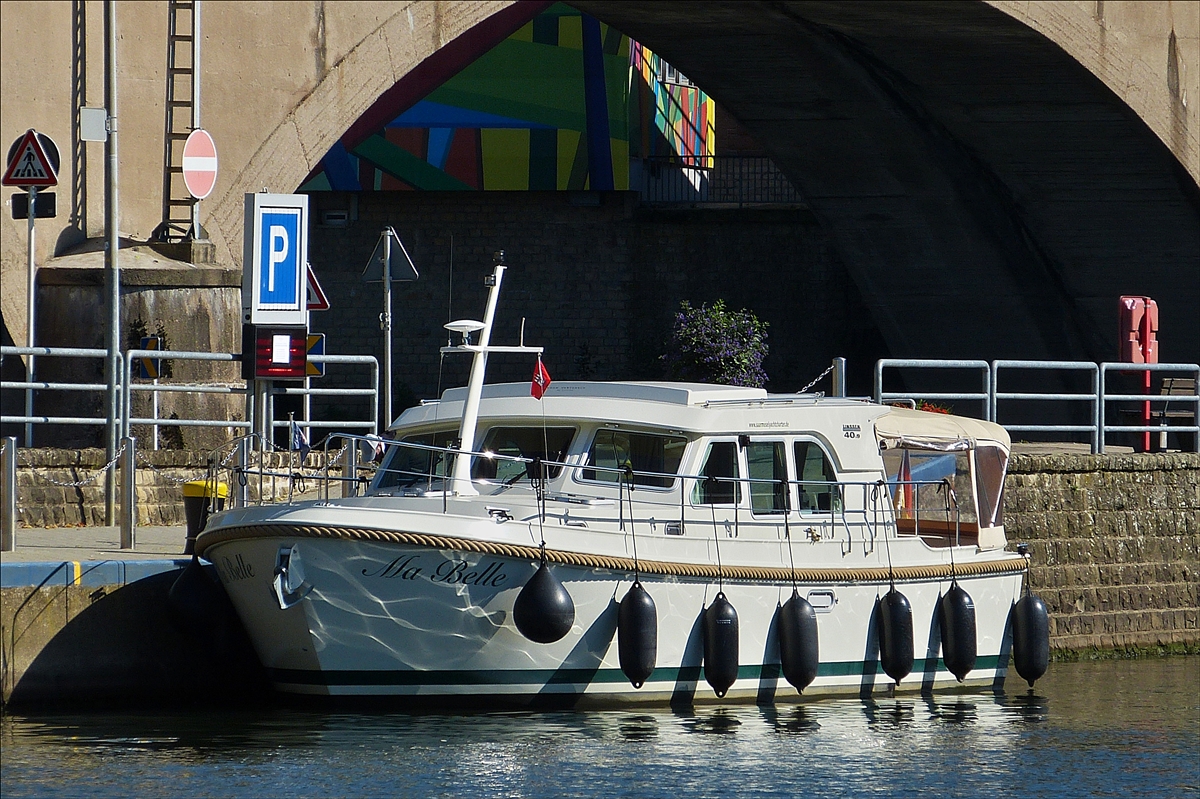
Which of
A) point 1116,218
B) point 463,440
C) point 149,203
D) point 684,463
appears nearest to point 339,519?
point 463,440

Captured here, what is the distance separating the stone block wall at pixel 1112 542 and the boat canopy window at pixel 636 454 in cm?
498

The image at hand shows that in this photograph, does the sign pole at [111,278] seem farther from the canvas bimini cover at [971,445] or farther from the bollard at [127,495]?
the canvas bimini cover at [971,445]

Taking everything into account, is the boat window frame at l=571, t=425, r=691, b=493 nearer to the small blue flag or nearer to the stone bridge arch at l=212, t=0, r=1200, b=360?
the small blue flag

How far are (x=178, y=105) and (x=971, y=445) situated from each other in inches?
292

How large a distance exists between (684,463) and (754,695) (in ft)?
5.40

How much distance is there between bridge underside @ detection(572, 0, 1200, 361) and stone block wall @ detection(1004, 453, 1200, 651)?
5994 mm

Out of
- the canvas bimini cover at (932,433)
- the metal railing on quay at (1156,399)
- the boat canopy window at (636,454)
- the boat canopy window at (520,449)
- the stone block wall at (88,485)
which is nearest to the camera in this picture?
the boat canopy window at (636,454)

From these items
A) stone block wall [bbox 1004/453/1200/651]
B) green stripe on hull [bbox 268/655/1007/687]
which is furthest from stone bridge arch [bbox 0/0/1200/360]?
stone block wall [bbox 1004/453/1200/651]

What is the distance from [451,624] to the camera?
10.8 m

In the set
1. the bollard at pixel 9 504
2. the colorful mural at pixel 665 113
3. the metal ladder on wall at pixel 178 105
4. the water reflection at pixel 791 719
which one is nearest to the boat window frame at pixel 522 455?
the water reflection at pixel 791 719

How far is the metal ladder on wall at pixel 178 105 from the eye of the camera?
608 inches

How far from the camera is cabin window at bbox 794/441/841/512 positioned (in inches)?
484

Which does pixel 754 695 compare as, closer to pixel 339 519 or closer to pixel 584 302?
pixel 339 519

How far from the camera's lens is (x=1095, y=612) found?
16.1m
